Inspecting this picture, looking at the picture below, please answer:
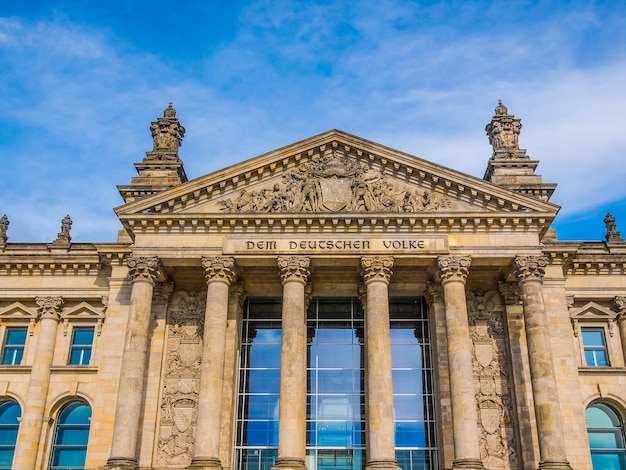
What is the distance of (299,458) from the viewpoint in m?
28.1

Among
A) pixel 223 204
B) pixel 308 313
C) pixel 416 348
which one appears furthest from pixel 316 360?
pixel 223 204

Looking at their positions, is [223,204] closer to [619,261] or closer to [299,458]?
[299,458]

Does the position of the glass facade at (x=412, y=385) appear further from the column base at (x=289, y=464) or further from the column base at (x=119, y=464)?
the column base at (x=119, y=464)

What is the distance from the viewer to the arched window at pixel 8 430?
1324 inches

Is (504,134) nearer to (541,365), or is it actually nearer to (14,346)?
(541,365)

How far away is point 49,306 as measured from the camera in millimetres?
35281

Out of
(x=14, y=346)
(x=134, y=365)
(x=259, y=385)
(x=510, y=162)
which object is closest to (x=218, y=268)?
(x=134, y=365)

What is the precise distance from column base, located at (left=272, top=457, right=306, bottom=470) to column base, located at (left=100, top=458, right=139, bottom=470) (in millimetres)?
5522

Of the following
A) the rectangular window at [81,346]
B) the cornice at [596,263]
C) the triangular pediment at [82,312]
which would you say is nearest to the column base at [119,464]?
the rectangular window at [81,346]

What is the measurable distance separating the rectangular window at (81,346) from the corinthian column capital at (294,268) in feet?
35.8

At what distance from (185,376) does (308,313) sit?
20.8 feet

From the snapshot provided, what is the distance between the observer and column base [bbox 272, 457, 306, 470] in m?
27.6

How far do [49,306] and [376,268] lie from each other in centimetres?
1607

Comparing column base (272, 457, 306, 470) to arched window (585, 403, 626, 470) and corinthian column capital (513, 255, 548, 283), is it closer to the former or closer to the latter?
corinthian column capital (513, 255, 548, 283)
